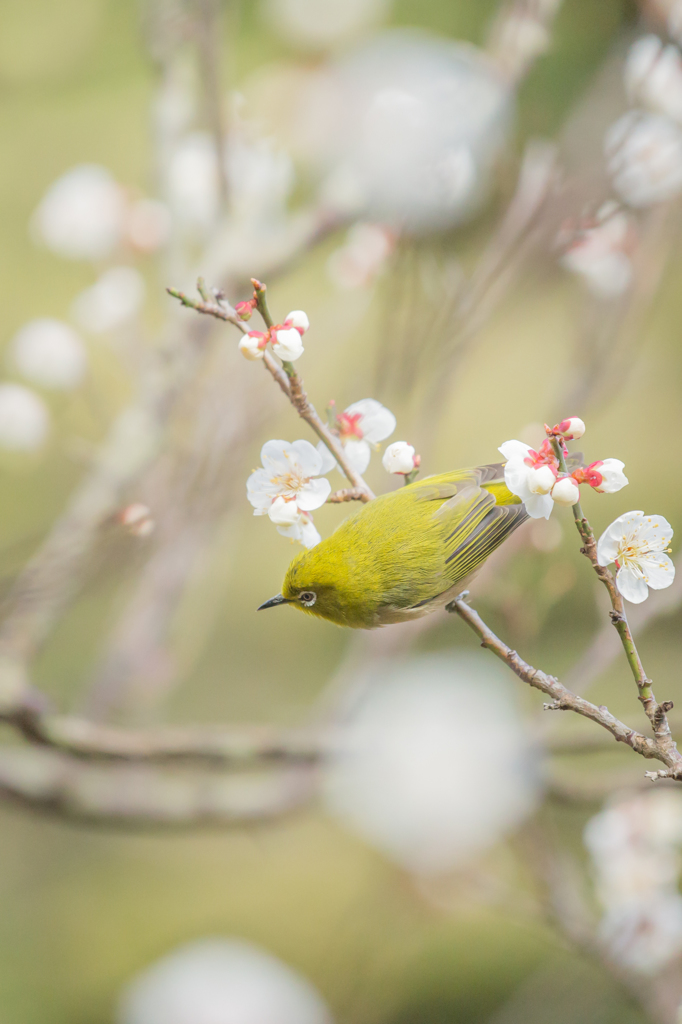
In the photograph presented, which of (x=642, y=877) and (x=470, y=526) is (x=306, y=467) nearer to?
(x=470, y=526)

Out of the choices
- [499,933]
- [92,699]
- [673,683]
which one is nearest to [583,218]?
[92,699]

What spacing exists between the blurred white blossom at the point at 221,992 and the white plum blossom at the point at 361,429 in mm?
755

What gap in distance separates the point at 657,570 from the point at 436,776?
28.1 inches

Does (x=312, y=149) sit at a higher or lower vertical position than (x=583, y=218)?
higher

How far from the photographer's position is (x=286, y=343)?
0.23 metres

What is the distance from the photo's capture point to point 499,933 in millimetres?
1100

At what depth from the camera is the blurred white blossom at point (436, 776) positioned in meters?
0.81

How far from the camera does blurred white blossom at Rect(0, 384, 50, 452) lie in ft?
2.30

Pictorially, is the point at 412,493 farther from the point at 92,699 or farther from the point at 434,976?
the point at 434,976

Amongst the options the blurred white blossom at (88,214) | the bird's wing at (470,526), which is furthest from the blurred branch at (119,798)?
the blurred white blossom at (88,214)

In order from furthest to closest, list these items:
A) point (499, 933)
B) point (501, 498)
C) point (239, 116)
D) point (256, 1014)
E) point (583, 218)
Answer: point (499, 933) → point (256, 1014) → point (239, 116) → point (583, 218) → point (501, 498)

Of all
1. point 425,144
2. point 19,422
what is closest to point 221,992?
point 19,422

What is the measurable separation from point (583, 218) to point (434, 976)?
105cm

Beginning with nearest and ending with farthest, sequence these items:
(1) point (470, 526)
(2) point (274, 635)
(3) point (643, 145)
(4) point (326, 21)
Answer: (1) point (470, 526), (3) point (643, 145), (4) point (326, 21), (2) point (274, 635)
